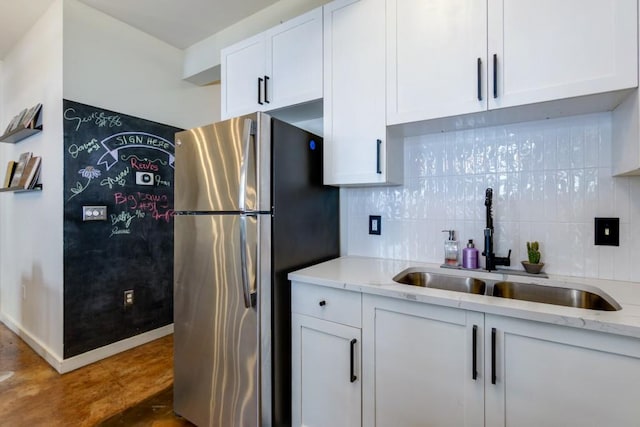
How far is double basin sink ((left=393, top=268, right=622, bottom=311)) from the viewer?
1252 millimetres

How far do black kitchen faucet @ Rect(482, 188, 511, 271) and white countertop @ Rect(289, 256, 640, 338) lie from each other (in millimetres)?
65

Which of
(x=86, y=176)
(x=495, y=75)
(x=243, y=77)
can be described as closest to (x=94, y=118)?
(x=86, y=176)

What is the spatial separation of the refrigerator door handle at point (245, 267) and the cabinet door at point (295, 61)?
0.89 metres

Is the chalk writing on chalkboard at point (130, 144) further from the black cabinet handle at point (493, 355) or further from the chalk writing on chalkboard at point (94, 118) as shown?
the black cabinet handle at point (493, 355)

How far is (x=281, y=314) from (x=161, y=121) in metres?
2.32

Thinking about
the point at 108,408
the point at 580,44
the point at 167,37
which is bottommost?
the point at 108,408

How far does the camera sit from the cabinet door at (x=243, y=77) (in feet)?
6.51

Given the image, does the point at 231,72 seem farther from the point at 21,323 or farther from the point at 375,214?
the point at 21,323

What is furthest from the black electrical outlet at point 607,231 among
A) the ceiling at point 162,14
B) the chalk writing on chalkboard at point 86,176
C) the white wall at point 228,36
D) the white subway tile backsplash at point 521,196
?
the chalk writing on chalkboard at point 86,176

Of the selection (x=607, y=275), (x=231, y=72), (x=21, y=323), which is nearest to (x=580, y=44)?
(x=607, y=275)

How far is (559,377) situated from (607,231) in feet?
2.64

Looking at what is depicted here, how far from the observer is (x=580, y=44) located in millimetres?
1142

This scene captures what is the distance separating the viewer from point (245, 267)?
1.42 meters

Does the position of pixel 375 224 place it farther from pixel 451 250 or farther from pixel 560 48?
pixel 560 48
